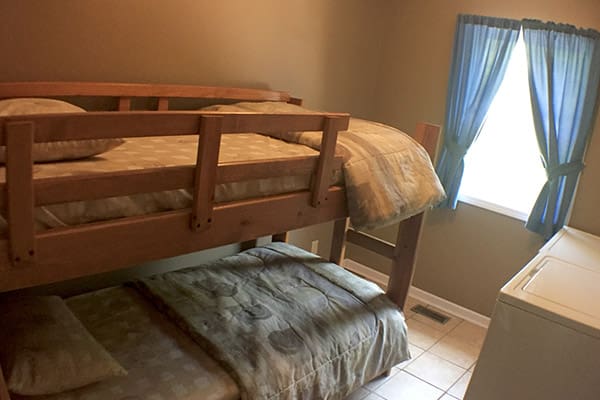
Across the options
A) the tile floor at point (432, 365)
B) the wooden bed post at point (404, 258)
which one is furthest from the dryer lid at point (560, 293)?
the tile floor at point (432, 365)

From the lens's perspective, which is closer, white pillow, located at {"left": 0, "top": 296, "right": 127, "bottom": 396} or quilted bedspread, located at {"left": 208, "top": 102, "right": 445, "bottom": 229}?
white pillow, located at {"left": 0, "top": 296, "right": 127, "bottom": 396}

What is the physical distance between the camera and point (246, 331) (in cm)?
212

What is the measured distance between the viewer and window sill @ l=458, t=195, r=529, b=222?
3170mm

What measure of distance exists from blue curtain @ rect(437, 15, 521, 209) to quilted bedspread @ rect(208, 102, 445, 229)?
91cm

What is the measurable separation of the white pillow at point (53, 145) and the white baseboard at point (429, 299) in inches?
86.9

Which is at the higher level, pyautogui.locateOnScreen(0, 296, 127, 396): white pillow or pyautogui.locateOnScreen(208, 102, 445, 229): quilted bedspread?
pyautogui.locateOnScreen(208, 102, 445, 229): quilted bedspread

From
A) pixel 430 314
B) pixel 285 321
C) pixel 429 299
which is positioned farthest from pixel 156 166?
pixel 429 299

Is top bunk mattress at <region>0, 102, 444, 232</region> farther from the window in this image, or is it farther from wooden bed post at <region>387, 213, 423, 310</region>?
the window

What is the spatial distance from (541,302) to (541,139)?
1.46 metres

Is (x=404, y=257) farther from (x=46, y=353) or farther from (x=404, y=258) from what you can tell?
(x=46, y=353)

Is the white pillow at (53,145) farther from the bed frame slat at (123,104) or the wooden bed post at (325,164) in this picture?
the wooden bed post at (325,164)

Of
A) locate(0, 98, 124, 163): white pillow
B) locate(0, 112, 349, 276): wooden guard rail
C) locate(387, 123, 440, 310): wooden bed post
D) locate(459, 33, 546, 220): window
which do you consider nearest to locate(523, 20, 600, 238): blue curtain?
locate(459, 33, 546, 220): window

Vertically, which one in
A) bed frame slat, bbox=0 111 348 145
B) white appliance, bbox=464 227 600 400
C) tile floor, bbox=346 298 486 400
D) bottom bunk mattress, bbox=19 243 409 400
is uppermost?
bed frame slat, bbox=0 111 348 145

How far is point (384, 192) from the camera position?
2123 mm
